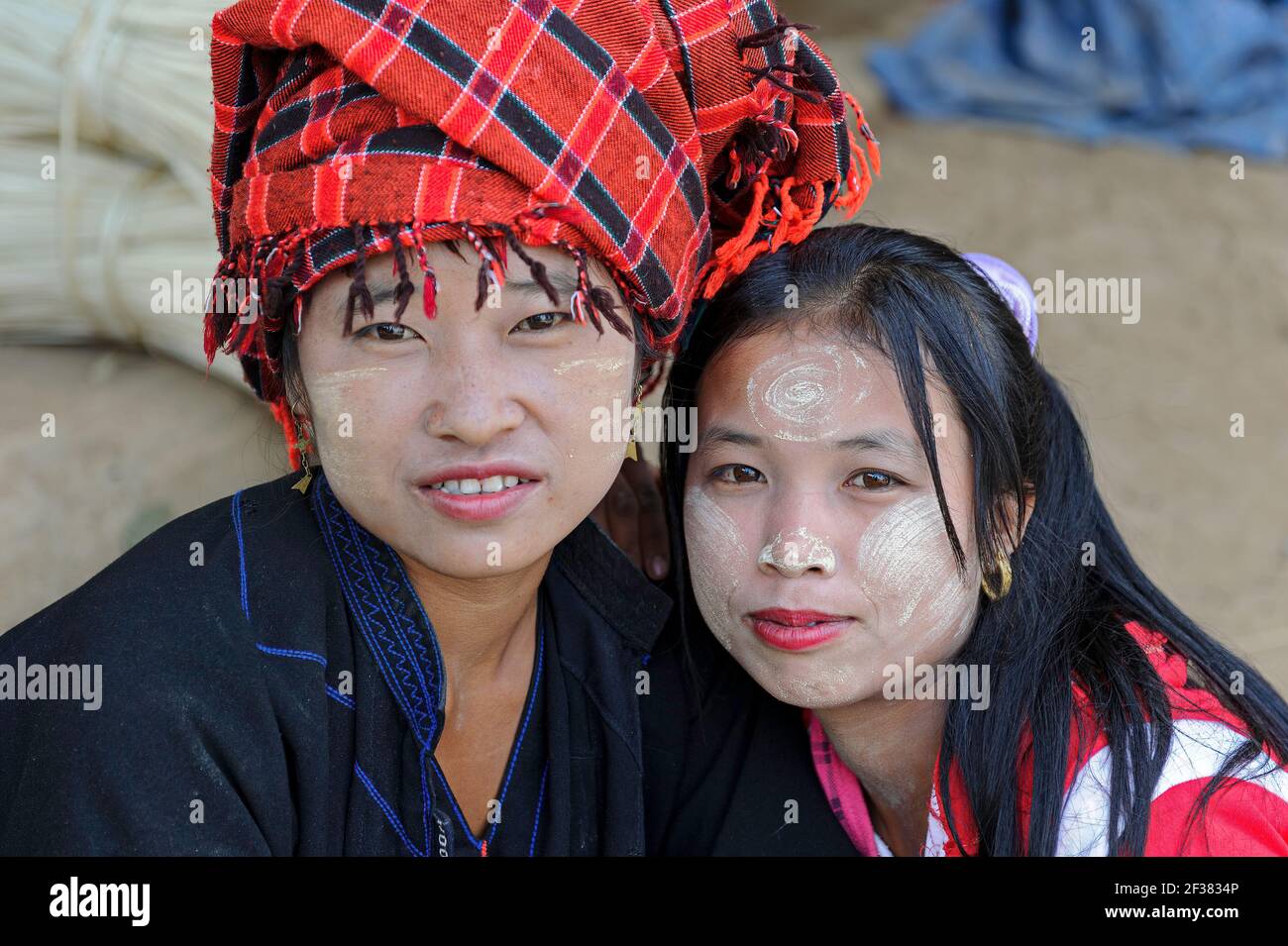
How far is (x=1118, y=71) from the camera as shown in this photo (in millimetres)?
5754

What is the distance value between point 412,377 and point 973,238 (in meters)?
3.63

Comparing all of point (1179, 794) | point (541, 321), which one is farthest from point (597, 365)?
point (1179, 794)

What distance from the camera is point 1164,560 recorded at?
3826 mm

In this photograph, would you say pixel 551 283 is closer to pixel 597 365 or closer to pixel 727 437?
pixel 597 365

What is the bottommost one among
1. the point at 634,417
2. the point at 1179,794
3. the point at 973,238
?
the point at 1179,794

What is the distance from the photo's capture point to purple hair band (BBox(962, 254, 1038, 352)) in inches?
91.6

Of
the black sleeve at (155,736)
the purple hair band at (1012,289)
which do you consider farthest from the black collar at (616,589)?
the purple hair band at (1012,289)

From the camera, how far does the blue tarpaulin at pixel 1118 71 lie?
5.66 m

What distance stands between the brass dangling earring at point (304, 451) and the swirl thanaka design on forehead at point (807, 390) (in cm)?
67

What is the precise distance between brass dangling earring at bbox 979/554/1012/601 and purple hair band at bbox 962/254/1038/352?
40 cm

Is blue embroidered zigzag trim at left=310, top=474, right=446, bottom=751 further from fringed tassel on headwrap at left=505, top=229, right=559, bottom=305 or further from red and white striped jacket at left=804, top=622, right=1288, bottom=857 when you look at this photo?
red and white striped jacket at left=804, top=622, right=1288, bottom=857

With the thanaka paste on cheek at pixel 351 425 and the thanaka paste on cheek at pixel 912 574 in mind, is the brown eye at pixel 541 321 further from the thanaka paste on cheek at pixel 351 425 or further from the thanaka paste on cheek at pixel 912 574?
the thanaka paste on cheek at pixel 912 574

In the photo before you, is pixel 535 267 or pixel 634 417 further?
pixel 634 417
